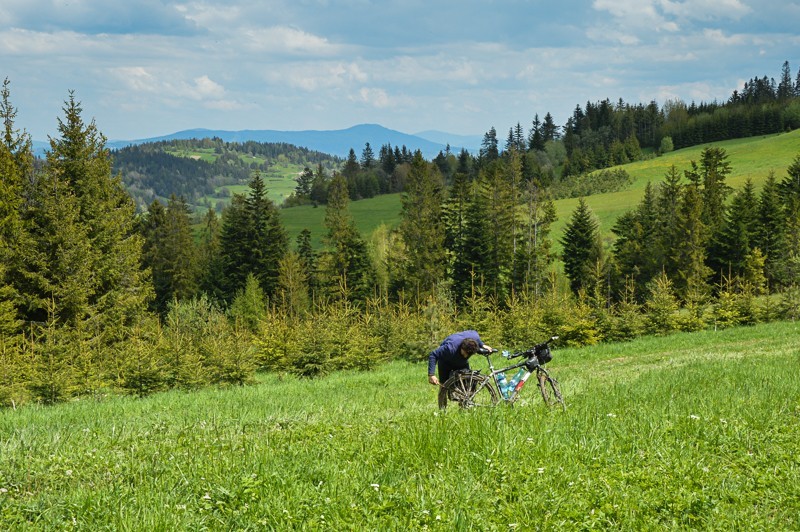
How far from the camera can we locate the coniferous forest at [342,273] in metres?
23.8

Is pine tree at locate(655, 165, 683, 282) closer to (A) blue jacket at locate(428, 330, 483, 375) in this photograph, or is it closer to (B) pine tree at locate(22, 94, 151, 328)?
(B) pine tree at locate(22, 94, 151, 328)

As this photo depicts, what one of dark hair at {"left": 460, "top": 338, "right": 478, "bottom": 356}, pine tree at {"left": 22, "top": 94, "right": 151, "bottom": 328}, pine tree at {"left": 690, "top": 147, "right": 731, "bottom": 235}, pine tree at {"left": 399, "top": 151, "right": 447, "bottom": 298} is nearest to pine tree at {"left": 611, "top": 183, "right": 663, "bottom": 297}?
pine tree at {"left": 690, "top": 147, "right": 731, "bottom": 235}

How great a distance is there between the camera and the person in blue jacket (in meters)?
9.91

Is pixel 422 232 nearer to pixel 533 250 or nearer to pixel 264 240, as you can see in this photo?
pixel 533 250

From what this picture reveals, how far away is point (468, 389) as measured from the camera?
9766 mm

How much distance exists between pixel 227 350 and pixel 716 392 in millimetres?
17397

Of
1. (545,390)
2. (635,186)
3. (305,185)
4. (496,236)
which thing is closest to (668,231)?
(496,236)

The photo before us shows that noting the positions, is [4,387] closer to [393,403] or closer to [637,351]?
[393,403]

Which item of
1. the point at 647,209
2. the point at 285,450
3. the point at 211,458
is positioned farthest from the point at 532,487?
the point at 647,209

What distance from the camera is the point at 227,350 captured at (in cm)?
2217

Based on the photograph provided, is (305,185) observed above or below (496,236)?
above

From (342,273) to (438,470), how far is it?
61.3 m

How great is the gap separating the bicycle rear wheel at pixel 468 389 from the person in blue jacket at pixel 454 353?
0.27 metres

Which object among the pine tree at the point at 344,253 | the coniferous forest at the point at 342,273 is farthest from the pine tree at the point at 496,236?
the pine tree at the point at 344,253
